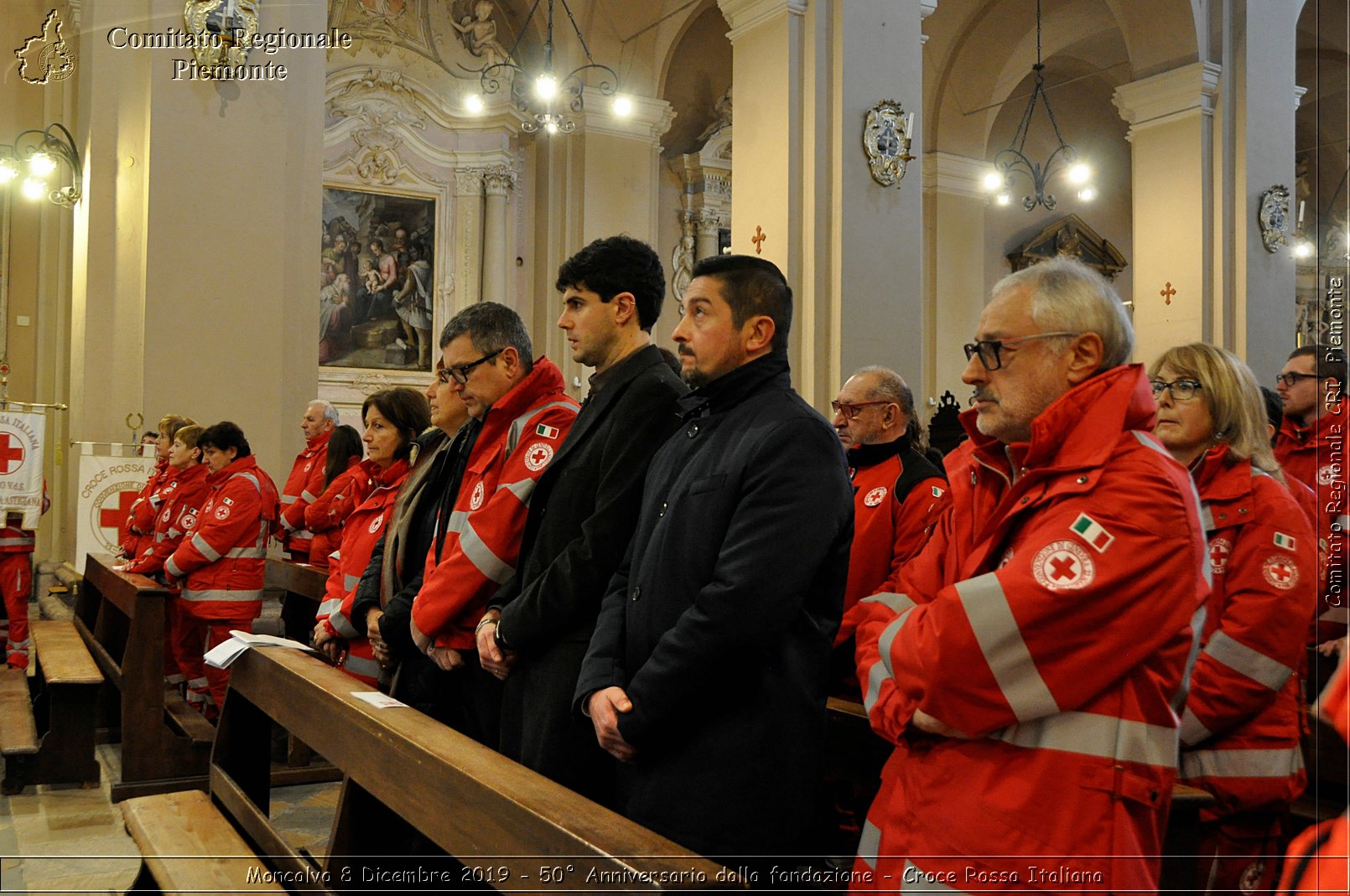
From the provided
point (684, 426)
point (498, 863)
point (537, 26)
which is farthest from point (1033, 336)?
point (537, 26)

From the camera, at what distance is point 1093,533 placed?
5.50 feet

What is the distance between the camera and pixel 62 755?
5.27 metres

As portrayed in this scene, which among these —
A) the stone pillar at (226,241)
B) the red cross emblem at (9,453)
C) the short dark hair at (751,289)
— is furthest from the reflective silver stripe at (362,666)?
the red cross emblem at (9,453)

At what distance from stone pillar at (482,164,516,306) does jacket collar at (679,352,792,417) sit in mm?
12324

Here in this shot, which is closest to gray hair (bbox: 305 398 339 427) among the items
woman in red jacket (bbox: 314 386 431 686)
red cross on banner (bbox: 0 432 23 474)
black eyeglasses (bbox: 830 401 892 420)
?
red cross on banner (bbox: 0 432 23 474)

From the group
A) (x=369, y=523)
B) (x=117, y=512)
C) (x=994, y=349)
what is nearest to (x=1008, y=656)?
(x=994, y=349)

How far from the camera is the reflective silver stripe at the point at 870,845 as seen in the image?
6.25ft

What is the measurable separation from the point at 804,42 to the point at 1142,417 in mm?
7666

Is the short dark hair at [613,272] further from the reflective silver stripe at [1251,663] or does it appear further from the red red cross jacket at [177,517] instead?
the red red cross jacket at [177,517]

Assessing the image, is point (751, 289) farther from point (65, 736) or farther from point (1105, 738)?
point (65, 736)

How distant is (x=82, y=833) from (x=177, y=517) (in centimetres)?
239

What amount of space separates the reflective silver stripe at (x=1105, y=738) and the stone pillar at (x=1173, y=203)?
32.7ft

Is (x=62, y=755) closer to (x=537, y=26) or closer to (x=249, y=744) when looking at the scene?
(x=249, y=744)

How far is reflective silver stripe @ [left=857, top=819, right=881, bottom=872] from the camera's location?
191cm
